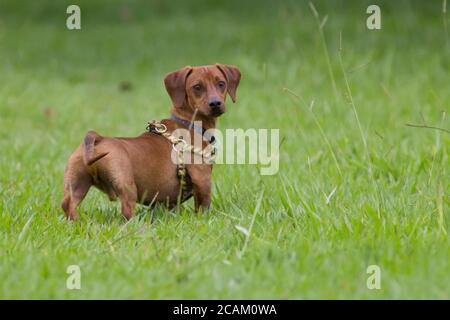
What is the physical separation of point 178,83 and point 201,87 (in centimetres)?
14

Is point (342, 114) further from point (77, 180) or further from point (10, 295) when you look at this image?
point (10, 295)

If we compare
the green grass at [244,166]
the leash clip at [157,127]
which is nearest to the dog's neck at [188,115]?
the leash clip at [157,127]

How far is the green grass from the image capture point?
3.81 meters

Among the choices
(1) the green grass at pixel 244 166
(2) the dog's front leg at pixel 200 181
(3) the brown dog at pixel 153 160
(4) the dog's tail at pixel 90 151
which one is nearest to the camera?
(1) the green grass at pixel 244 166

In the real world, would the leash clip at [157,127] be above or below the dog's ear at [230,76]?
below

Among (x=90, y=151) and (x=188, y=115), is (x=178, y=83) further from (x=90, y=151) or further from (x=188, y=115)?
(x=90, y=151)

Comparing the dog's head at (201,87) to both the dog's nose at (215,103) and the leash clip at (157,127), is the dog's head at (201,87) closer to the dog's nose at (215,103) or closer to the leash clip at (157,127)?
the dog's nose at (215,103)

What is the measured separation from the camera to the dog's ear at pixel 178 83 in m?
4.75

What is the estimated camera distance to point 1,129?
777cm

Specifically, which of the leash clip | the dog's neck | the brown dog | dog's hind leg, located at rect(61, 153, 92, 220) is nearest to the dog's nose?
the brown dog

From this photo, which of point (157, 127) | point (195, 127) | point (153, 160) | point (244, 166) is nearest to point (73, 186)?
point (153, 160)

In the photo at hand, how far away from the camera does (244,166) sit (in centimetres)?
611
